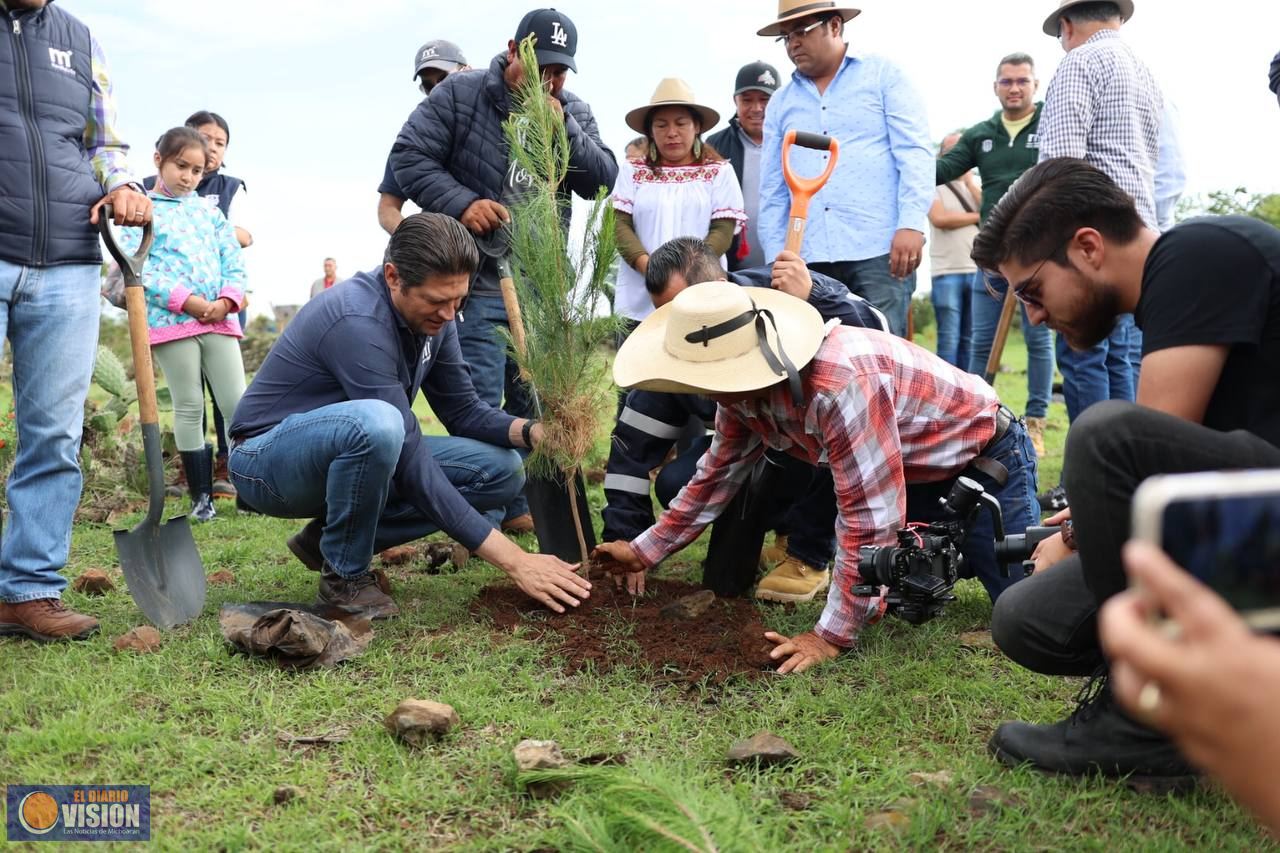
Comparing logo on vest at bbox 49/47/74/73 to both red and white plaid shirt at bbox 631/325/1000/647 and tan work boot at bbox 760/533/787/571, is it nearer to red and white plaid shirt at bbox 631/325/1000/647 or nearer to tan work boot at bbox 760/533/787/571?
red and white plaid shirt at bbox 631/325/1000/647

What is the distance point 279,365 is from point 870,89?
10.0ft

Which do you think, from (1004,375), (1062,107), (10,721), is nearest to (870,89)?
(1062,107)

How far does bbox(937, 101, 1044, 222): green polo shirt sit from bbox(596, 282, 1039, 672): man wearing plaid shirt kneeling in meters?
3.32

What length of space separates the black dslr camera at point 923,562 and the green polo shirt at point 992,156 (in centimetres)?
393

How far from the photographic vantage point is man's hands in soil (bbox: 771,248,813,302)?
3.90 meters

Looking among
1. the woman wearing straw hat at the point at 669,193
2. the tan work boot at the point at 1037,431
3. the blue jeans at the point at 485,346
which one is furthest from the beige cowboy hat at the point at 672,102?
the tan work boot at the point at 1037,431

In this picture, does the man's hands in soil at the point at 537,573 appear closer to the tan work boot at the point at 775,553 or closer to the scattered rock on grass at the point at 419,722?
the scattered rock on grass at the point at 419,722

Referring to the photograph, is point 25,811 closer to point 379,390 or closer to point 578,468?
point 379,390

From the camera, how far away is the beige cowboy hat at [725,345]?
2977mm

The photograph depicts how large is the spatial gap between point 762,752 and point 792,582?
1480mm

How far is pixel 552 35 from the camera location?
177 inches

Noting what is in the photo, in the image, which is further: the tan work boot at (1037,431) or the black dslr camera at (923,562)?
the tan work boot at (1037,431)

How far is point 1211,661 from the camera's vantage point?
862mm

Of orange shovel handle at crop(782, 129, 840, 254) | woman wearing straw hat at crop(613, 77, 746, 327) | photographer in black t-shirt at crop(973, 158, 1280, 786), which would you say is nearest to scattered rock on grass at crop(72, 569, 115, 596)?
woman wearing straw hat at crop(613, 77, 746, 327)
